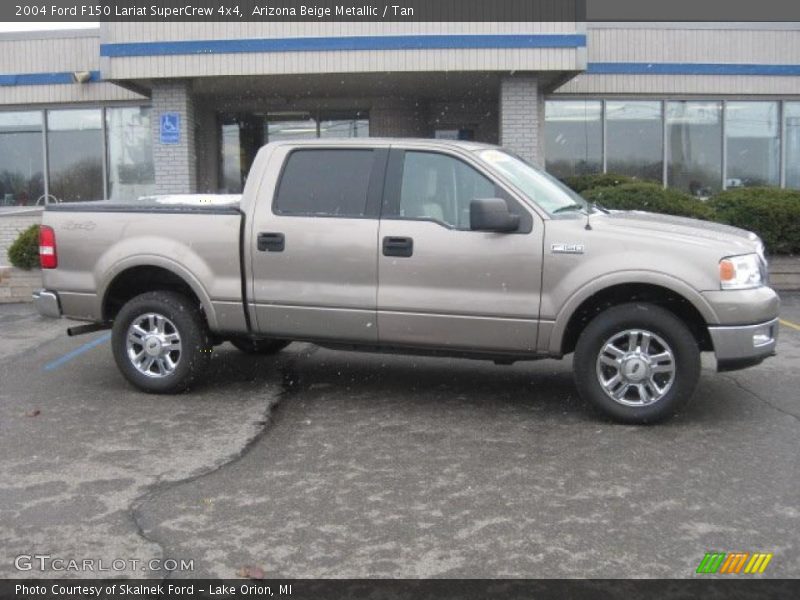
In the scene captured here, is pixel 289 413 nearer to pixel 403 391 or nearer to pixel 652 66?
pixel 403 391

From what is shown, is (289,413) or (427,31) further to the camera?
(427,31)

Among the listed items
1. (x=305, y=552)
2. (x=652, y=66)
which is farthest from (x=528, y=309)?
(x=652, y=66)

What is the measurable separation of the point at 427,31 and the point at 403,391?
824 centimetres

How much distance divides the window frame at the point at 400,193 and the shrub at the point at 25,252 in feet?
24.0

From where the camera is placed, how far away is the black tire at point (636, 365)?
593 centimetres

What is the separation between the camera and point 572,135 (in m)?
17.8

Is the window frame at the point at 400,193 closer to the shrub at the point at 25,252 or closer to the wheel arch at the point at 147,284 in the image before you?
the wheel arch at the point at 147,284

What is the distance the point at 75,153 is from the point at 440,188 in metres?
13.6

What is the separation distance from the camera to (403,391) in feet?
23.7

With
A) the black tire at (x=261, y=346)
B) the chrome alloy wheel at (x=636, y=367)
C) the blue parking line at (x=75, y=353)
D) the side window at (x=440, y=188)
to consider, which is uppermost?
the side window at (x=440, y=188)

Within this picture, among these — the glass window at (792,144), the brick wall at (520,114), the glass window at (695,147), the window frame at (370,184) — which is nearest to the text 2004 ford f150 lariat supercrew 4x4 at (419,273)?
the window frame at (370,184)

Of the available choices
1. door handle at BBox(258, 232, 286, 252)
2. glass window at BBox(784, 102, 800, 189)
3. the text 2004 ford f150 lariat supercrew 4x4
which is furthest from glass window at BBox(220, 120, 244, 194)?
door handle at BBox(258, 232, 286, 252)

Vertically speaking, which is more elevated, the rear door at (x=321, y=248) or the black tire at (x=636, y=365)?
the rear door at (x=321, y=248)

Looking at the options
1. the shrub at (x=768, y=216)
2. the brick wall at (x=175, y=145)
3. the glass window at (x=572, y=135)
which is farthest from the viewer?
the glass window at (x=572, y=135)
